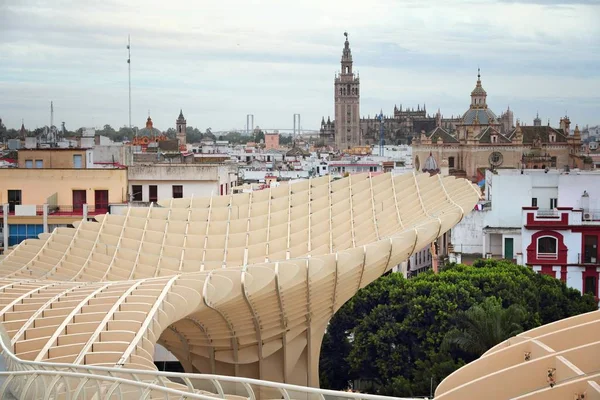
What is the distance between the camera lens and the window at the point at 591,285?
147 ft

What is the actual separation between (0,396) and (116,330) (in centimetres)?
565

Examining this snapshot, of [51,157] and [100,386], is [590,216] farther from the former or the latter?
[100,386]

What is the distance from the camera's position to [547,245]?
44.8 metres

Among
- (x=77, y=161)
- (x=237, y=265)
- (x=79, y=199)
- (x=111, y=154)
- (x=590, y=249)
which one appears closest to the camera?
(x=237, y=265)

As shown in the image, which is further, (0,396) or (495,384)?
(0,396)

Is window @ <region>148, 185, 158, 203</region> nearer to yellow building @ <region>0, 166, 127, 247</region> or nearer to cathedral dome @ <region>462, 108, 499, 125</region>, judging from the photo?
yellow building @ <region>0, 166, 127, 247</region>

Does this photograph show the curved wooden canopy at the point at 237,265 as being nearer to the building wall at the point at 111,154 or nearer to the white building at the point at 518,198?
the white building at the point at 518,198

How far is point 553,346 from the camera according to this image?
16656mm

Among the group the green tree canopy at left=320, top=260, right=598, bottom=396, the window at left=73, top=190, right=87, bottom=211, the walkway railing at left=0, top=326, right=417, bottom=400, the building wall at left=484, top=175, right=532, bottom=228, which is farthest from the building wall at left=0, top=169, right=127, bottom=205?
the walkway railing at left=0, top=326, right=417, bottom=400

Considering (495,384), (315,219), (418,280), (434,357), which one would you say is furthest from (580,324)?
(418,280)

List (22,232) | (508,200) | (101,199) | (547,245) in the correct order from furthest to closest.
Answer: (508,200)
(101,199)
(547,245)
(22,232)

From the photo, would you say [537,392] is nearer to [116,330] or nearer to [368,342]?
[116,330]

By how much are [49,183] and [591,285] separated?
20.5m

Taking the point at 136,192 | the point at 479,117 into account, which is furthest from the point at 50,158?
the point at 479,117
